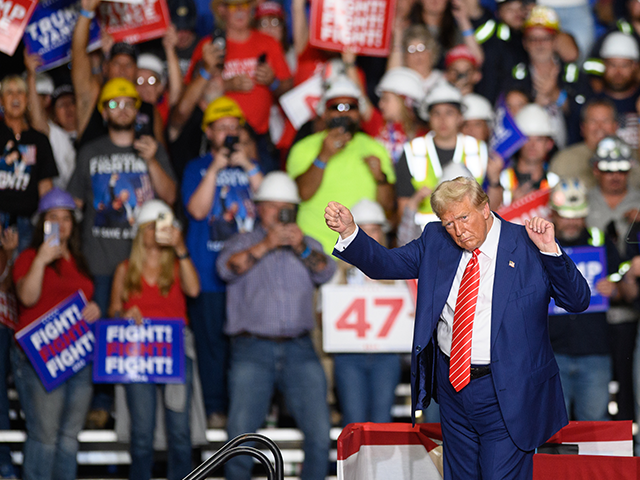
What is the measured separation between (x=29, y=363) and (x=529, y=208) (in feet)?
13.8

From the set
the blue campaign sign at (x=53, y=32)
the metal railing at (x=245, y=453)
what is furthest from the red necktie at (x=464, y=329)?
the blue campaign sign at (x=53, y=32)

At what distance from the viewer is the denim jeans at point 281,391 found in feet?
20.5

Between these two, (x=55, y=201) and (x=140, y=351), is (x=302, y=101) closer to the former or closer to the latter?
(x=55, y=201)

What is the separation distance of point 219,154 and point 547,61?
12.4ft

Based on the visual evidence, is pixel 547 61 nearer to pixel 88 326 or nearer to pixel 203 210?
pixel 203 210

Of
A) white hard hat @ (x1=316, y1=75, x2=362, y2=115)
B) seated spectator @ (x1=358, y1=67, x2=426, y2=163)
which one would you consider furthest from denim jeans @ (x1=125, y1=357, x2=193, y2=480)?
seated spectator @ (x1=358, y1=67, x2=426, y2=163)

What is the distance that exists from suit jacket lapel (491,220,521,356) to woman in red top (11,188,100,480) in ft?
12.2

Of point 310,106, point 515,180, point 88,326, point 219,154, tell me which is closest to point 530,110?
point 515,180

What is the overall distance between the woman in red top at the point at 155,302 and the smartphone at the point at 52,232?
21.2 inches

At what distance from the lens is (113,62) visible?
7887mm

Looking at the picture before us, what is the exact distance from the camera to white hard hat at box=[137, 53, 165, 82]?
8.34 m

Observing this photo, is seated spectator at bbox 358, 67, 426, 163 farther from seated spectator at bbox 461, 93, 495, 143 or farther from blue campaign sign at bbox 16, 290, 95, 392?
blue campaign sign at bbox 16, 290, 95, 392

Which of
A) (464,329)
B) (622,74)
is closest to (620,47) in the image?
(622,74)

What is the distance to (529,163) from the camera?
785 cm
